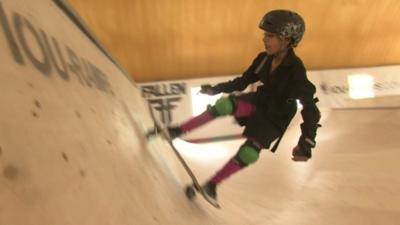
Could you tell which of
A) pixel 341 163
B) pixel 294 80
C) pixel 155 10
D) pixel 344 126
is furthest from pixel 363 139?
pixel 155 10

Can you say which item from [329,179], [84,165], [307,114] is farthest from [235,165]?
[84,165]

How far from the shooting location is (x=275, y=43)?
1.71m

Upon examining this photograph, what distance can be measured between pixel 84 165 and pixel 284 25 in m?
1.24

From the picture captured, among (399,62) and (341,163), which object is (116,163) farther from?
(399,62)

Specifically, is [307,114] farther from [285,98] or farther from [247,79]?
[247,79]

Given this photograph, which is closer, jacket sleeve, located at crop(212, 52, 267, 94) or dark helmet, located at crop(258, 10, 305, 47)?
dark helmet, located at crop(258, 10, 305, 47)

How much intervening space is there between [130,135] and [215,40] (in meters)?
3.20

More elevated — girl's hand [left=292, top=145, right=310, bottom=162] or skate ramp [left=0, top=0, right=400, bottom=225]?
skate ramp [left=0, top=0, right=400, bottom=225]

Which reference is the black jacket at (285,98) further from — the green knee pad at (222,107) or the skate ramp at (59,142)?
the skate ramp at (59,142)

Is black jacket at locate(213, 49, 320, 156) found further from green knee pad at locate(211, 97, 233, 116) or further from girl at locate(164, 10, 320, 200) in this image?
green knee pad at locate(211, 97, 233, 116)

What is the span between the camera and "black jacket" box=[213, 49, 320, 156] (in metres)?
1.61

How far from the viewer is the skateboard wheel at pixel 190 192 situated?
57.7 inches

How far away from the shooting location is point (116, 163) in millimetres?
816

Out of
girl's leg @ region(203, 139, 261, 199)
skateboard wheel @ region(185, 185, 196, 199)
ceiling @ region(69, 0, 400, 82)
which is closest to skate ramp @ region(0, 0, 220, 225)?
skateboard wheel @ region(185, 185, 196, 199)
